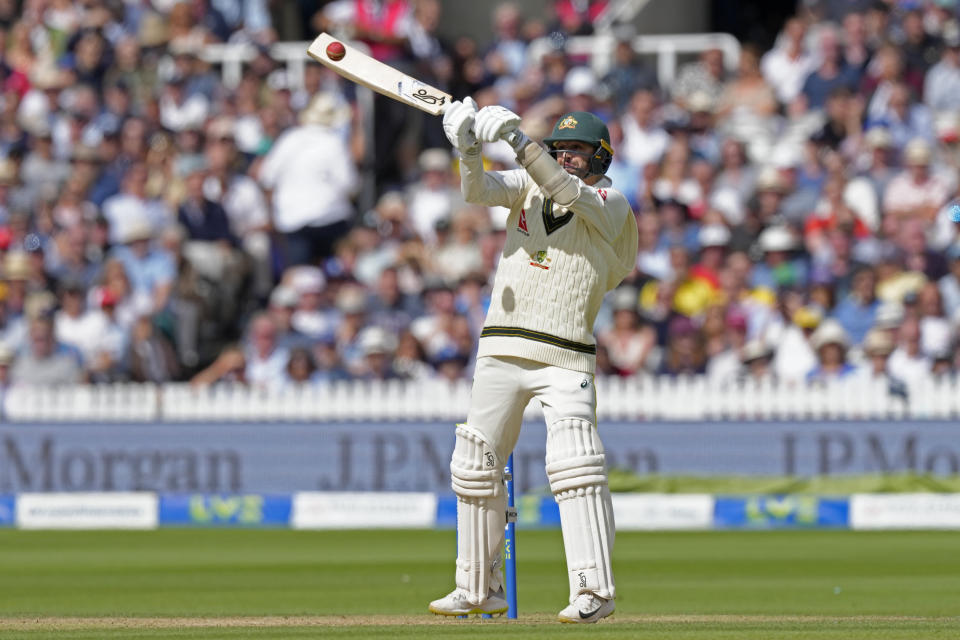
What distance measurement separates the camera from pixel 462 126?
242 inches

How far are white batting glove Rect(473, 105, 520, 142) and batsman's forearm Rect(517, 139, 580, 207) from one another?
5.3 inches

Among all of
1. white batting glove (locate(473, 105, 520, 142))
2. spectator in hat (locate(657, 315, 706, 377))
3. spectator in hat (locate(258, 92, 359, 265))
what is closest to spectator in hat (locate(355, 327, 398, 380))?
spectator in hat (locate(258, 92, 359, 265))

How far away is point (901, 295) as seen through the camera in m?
13.6

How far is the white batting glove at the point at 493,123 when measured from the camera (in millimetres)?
6059

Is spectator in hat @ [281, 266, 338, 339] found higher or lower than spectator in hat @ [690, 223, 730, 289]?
lower

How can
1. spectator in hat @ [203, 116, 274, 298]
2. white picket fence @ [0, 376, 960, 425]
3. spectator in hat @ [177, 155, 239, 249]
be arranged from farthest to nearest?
1. spectator in hat @ [203, 116, 274, 298]
2. spectator in hat @ [177, 155, 239, 249]
3. white picket fence @ [0, 376, 960, 425]

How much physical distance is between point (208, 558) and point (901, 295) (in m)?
5.64

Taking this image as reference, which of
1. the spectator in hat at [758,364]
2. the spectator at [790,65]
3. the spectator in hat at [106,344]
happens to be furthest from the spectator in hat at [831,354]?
the spectator in hat at [106,344]

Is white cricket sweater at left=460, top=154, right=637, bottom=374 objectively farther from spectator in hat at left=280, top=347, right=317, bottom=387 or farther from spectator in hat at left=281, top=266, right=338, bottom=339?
spectator in hat at left=281, top=266, right=338, bottom=339

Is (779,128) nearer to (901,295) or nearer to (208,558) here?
(901,295)

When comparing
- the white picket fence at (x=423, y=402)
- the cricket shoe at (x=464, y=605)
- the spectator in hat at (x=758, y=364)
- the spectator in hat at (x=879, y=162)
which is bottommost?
the cricket shoe at (x=464, y=605)

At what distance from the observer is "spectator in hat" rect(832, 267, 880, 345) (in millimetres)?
13758

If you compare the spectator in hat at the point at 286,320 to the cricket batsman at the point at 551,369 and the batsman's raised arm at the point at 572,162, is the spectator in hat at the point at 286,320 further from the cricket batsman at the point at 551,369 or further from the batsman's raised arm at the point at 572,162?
the cricket batsman at the point at 551,369

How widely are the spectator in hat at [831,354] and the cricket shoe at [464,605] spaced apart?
24.2 ft
